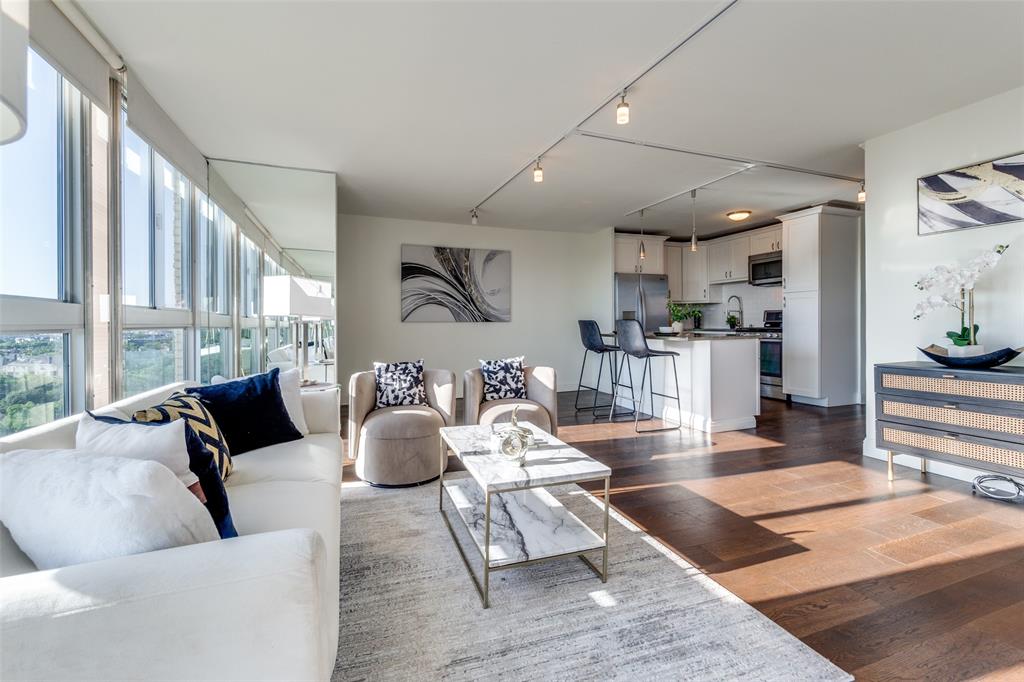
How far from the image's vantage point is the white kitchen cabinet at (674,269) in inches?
303

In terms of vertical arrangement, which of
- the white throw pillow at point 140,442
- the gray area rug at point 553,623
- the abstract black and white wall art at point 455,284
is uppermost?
the abstract black and white wall art at point 455,284

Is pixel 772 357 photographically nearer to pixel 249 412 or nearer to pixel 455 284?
pixel 455 284

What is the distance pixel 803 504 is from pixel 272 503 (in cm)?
278

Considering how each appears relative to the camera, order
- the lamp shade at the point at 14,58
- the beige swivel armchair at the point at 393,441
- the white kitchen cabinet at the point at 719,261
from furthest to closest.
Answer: the white kitchen cabinet at the point at 719,261 → the beige swivel armchair at the point at 393,441 → the lamp shade at the point at 14,58

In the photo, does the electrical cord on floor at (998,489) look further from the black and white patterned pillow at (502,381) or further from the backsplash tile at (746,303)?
the backsplash tile at (746,303)

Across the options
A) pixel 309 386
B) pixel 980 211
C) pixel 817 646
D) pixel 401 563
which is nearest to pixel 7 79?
pixel 401 563

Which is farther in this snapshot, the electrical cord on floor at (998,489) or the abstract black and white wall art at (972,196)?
the abstract black and white wall art at (972,196)

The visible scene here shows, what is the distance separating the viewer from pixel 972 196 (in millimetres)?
3018

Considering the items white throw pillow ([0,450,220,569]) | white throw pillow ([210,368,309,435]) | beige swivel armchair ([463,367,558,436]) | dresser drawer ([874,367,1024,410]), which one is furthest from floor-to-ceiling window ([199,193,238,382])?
dresser drawer ([874,367,1024,410])

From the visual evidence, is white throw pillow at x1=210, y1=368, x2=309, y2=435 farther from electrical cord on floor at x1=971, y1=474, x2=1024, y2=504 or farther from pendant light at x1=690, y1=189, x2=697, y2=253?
electrical cord on floor at x1=971, y1=474, x2=1024, y2=504

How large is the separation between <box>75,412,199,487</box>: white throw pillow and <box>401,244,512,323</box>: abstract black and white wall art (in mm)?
4897

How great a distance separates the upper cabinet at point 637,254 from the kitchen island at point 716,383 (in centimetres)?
205

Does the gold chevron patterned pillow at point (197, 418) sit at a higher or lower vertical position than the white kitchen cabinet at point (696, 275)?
lower

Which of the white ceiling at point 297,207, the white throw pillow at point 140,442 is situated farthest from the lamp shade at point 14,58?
the white ceiling at point 297,207
